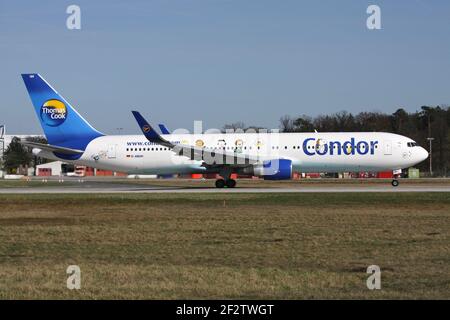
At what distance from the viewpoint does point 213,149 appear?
151 feet

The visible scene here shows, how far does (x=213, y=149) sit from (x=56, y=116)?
1174 centimetres

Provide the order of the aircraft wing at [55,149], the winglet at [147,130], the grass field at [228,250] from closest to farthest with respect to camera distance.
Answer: the grass field at [228,250] → the winglet at [147,130] → the aircraft wing at [55,149]

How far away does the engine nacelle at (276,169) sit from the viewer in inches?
1702

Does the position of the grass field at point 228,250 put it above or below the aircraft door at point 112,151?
below

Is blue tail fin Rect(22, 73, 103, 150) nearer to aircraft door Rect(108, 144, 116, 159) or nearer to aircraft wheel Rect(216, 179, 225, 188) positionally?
aircraft door Rect(108, 144, 116, 159)

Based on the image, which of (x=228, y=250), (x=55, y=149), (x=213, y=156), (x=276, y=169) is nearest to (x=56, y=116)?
(x=55, y=149)

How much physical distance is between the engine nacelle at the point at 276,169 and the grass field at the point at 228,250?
1381cm

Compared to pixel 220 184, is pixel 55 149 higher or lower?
higher

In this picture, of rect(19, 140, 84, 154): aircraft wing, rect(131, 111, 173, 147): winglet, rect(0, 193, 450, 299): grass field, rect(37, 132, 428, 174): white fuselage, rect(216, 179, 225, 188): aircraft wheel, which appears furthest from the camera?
rect(19, 140, 84, 154): aircraft wing

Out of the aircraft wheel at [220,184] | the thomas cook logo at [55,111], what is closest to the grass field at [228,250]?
the aircraft wheel at [220,184]

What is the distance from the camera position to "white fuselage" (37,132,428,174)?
44344mm

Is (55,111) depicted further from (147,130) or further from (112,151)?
(147,130)

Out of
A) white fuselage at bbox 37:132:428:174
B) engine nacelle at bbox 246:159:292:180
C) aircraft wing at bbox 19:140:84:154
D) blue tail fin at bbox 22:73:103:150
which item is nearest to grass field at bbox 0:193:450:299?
engine nacelle at bbox 246:159:292:180

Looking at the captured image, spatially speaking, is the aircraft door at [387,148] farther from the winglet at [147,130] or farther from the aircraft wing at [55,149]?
the aircraft wing at [55,149]
